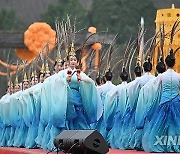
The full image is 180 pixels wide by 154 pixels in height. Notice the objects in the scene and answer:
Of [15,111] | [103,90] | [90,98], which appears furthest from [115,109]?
[15,111]

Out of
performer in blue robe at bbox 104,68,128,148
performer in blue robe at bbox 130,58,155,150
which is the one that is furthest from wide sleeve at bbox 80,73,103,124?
performer in blue robe at bbox 104,68,128,148

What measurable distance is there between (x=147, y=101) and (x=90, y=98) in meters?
0.82

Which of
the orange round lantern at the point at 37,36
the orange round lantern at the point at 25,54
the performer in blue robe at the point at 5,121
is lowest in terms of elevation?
the performer in blue robe at the point at 5,121

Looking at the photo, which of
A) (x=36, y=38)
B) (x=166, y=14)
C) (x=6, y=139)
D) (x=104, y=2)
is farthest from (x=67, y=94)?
(x=104, y=2)

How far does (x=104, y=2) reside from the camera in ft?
139

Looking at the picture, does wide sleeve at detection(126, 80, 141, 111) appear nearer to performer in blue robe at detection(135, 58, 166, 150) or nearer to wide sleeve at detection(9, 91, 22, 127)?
performer in blue robe at detection(135, 58, 166, 150)

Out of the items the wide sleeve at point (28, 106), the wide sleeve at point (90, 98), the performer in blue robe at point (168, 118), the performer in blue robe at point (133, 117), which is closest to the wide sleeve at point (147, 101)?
the performer in blue robe at point (168, 118)

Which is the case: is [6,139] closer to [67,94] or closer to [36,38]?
[67,94]

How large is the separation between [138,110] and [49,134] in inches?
58.7

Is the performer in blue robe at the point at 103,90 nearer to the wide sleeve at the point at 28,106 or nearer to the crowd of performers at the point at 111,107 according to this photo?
the crowd of performers at the point at 111,107

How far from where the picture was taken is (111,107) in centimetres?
1478

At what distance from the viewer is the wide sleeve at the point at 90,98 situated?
13.3m

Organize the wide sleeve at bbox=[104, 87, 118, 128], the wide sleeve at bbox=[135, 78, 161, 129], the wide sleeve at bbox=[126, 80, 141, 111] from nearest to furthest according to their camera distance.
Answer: the wide sleeve at bbox=[135, 78, 161, 129] → the wide sleeve at bbox=[126, 80, 141, 111] → the wide sleeve at bbox=[104, 87, 118, 128]

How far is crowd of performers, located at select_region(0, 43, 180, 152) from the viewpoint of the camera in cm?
1273
